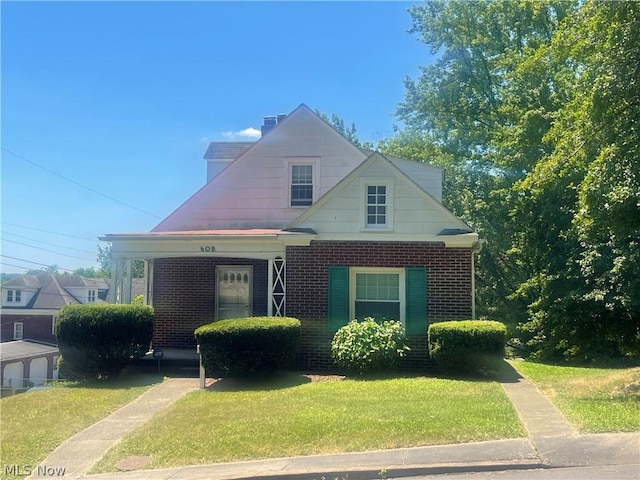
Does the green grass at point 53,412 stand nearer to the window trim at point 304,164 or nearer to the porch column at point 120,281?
the porch column at point 120,281

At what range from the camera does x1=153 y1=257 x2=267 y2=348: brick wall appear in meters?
15.1

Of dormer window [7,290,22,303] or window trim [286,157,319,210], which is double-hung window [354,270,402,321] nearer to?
window trim [286,157,319,210]

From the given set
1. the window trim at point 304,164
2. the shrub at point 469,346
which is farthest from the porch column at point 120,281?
the shrub at point 469,346

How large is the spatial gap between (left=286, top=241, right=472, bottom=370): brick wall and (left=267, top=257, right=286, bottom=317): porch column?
463 millimetres

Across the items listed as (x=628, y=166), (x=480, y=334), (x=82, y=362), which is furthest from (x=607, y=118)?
(x=82, y=362)

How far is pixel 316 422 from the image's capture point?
7.37 metres

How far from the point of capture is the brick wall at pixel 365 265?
12.2m

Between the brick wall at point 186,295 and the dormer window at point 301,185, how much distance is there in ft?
8.22

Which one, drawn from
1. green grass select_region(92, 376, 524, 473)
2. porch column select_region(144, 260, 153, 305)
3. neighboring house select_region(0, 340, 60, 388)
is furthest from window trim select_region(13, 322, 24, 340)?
green grass select_region(92, 376, 524, 473)

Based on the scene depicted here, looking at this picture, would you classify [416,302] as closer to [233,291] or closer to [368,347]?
[368,347]

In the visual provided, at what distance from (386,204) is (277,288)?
354 cm

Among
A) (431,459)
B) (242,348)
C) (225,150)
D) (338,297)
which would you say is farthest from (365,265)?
(225,150)

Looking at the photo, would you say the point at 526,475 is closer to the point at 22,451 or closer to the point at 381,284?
the point at 22,451

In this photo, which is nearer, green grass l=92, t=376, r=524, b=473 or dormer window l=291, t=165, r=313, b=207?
green grass l=92, t=376, r=524, b=473
